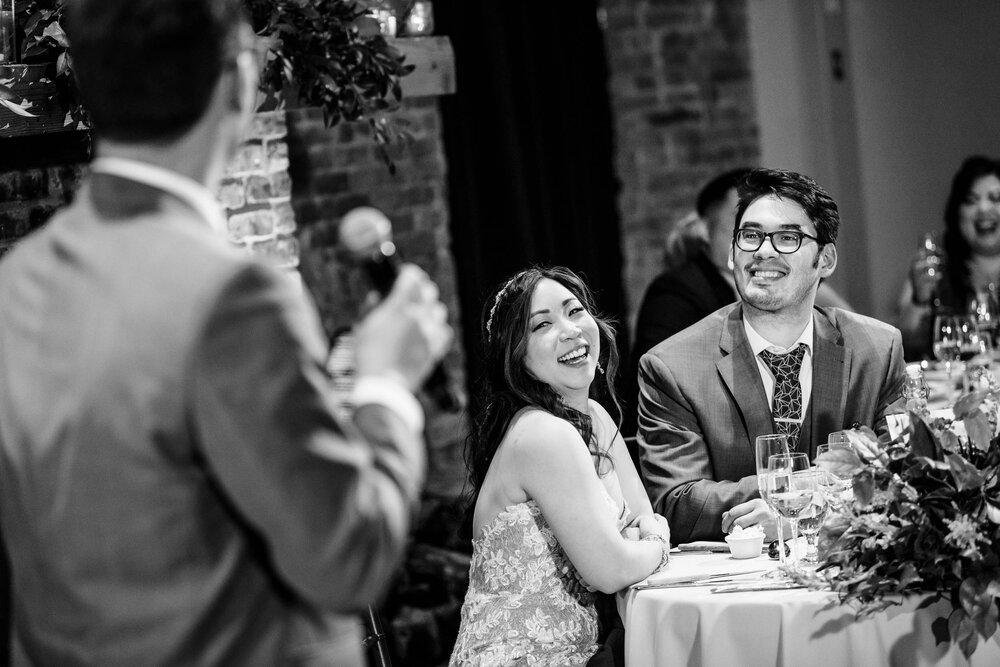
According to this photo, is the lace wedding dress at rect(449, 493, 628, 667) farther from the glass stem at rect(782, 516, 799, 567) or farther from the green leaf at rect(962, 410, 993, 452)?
the green leaf at rect(962, 410, 993, 452)

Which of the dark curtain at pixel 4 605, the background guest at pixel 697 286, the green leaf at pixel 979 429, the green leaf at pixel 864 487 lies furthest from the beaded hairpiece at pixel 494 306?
the dark curtain at pixel 4 605

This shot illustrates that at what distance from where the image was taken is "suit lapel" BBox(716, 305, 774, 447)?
2900 mm

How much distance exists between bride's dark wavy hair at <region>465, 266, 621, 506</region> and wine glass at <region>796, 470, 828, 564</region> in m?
0.57

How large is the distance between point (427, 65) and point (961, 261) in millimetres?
2497

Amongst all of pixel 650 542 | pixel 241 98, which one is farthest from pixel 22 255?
pixel 650 542

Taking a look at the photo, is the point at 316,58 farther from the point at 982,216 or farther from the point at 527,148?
the point at 982,216

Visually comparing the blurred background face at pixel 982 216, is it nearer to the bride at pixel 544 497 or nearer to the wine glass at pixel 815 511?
the bride at pixel 544 497

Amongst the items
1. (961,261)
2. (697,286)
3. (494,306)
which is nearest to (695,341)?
(494,306)

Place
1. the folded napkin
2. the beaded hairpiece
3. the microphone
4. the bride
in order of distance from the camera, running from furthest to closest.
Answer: the beaded hairpiece < the bride < the folded napkin < the microphone

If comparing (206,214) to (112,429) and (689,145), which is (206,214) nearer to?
(112,429)

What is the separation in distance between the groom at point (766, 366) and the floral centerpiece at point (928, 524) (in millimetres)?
671

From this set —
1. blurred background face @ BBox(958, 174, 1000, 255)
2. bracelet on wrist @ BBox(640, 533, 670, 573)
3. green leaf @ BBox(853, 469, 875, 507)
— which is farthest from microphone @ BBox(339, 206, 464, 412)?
blurred background face @ BBox(958, 174, 1000, 255)

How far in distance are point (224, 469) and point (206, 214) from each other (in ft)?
0.91

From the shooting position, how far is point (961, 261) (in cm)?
527
